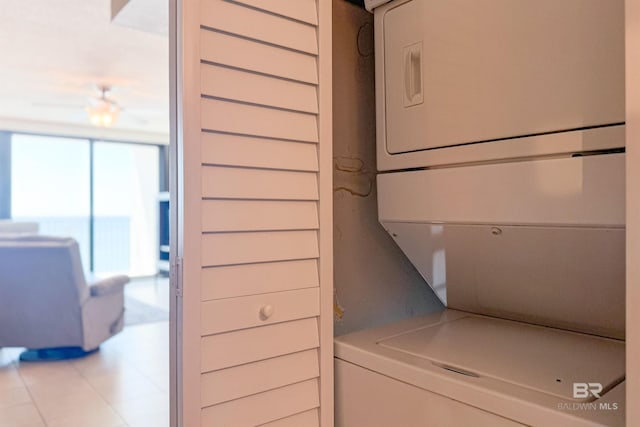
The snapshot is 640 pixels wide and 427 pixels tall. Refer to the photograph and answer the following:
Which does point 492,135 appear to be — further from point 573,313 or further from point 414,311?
point 414,311

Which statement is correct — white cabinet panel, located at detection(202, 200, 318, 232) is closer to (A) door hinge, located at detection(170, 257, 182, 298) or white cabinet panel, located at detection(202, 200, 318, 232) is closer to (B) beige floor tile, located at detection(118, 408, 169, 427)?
(A) door hinge, located at detection(170, 257, 182, 298)

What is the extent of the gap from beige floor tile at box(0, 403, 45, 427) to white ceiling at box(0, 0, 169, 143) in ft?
7.07

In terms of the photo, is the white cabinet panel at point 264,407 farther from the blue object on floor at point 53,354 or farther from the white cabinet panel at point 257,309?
the blue object on floor at point 53,354

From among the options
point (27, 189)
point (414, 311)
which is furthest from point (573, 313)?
point (27, 189)

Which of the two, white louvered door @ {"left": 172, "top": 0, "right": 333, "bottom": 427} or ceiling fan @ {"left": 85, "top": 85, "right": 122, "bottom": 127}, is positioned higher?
ceiling fan @ {"left": 85, "top": 85, "right": 122, "bottom": 127}

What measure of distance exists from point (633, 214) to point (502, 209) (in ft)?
1.06

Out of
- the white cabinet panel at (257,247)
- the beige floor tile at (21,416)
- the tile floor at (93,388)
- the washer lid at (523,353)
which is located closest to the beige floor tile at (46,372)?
the tile floor at (93,388)

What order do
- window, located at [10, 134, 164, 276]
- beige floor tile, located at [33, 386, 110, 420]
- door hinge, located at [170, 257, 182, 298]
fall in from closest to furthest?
door hinge, located at [170, 257, 182, 298]
beige floor tile, located at [33, 386, 110, 420]
window, located at [10, 134, 164, 276]

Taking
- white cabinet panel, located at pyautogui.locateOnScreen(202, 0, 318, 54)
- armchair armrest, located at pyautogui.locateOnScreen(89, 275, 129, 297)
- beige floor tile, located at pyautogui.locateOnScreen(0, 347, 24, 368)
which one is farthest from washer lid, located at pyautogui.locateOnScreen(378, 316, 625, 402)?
beige floor tile, located at pyautogui.locateOnScreen(0, 347, 24, 368)

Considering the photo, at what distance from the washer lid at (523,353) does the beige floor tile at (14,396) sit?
2560mm

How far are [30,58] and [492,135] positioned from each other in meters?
4.03

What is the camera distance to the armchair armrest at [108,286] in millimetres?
3475

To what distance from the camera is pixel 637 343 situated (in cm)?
61

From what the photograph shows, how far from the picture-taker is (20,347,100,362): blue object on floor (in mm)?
3400
